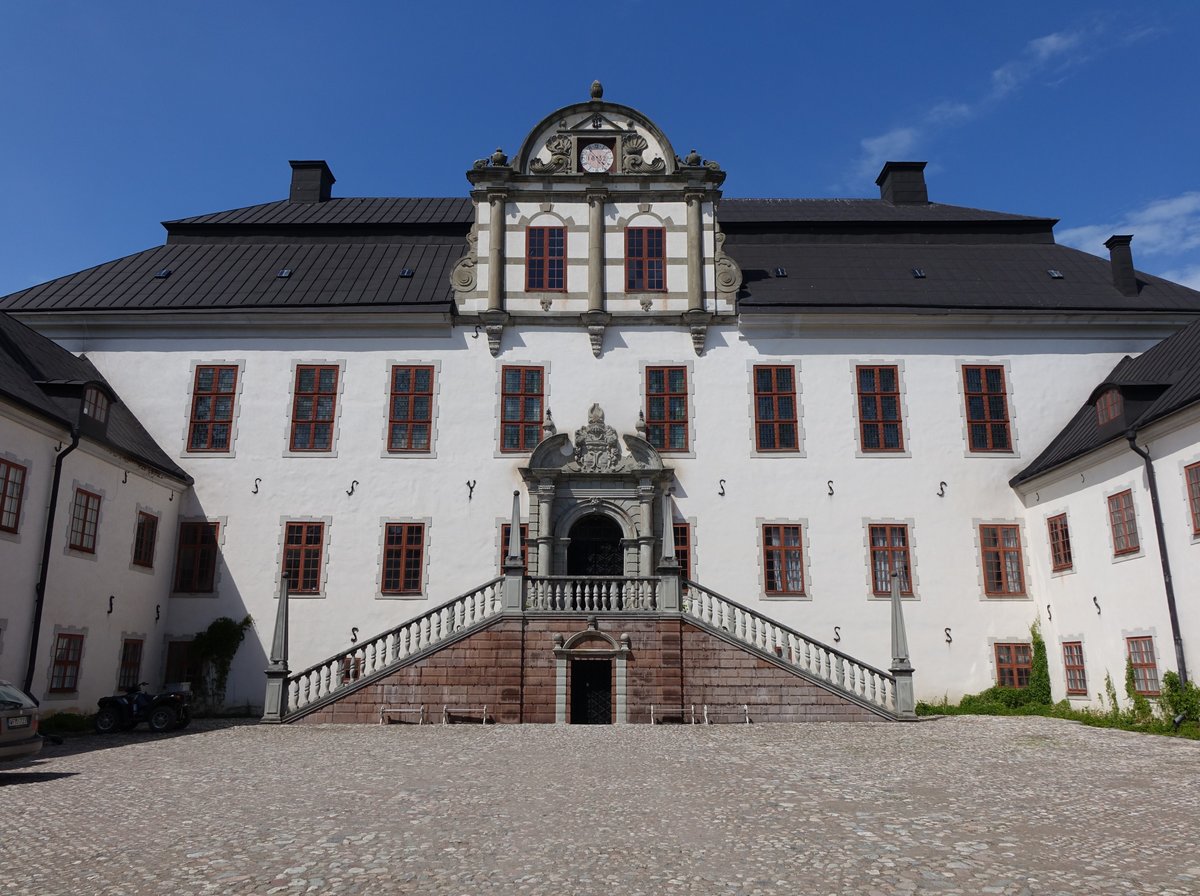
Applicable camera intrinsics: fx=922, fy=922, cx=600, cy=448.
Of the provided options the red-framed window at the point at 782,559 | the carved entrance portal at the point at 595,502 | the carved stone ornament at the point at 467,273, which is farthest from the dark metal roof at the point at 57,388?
the red-framed window at the point at 782,559

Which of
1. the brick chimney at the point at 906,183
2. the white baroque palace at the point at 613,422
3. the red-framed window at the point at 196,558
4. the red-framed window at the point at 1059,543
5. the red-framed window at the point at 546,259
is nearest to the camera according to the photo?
the red-framed window at the point at 1059,543

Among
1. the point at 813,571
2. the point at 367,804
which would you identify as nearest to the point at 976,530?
the point at 813,571

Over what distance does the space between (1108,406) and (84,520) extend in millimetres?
22007

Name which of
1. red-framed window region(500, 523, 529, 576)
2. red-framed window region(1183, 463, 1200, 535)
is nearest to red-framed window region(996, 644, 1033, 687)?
red-framed window region(1183, 463, 1200, 535)

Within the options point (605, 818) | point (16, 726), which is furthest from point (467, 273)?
point (605, 818)

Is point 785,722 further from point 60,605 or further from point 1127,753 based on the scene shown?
point 60,605

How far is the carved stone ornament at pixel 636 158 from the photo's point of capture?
79.5ft

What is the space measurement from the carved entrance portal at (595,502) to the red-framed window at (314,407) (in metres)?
5.34

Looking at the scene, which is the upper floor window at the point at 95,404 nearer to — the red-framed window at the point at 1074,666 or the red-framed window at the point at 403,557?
the red-framed window at the point at 403,557

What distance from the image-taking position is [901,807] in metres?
9.27

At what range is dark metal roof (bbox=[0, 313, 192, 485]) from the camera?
59.3ft

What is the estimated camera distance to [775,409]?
75.6ft

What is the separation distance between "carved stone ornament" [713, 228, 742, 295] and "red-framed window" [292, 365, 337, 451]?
1005 centimetres

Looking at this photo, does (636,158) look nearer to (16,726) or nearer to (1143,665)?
(1143,665)
